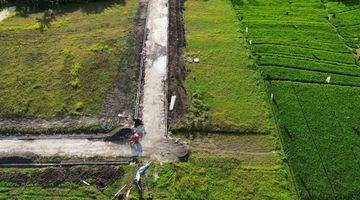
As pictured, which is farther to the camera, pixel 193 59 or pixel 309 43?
pixel 309 43

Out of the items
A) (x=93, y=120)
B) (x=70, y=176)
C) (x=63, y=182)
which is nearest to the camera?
(x=63, y=182)

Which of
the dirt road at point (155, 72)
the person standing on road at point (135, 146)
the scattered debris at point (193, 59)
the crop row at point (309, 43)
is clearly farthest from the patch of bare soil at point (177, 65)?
the crop row at point (309, 43)

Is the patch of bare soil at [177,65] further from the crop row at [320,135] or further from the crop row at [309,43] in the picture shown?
the crop row at [320,135]

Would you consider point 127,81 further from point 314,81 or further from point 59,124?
point 314,81

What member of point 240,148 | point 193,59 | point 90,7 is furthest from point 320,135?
point 90,7

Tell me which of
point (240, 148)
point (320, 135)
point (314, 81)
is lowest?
point (240, 148)

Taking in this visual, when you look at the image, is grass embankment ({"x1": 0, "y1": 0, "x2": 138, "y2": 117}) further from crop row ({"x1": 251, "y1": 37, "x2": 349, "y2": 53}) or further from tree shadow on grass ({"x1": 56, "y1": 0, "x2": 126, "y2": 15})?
crop row ({"x1": 251, "y1": 37, "x2": 349, "y2": 53})

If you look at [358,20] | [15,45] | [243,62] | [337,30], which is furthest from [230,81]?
[15,45]

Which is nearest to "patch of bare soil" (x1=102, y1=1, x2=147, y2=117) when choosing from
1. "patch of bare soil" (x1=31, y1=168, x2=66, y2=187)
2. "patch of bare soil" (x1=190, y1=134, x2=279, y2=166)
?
"patch of bare soil" (x1=31, y1=168, x2=66, y2=187)
